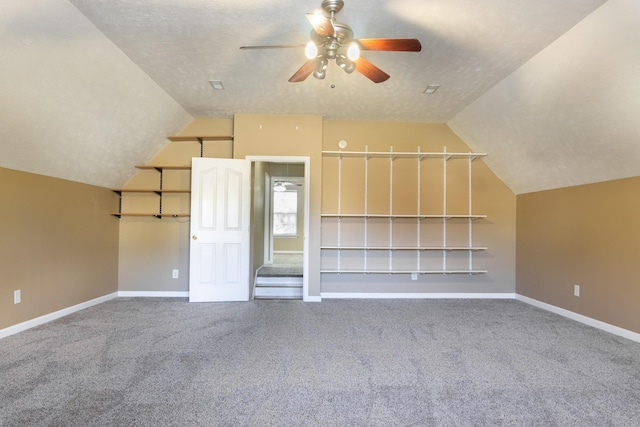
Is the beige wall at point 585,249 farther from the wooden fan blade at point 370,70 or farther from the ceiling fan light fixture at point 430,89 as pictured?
the wooden fan blade at point 370,70

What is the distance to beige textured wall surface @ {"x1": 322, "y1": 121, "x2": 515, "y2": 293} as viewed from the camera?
15.8 ft

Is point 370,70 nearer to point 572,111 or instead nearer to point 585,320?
point 572,111

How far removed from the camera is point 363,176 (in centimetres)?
484

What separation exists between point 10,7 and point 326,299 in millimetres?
4283

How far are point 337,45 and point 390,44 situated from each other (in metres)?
0.39

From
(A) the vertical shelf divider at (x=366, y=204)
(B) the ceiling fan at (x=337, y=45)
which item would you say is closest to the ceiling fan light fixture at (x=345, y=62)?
(B) the ceiling fan at (x=337, y=45)

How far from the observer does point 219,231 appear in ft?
14.7

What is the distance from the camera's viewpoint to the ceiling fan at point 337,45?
2081 mm

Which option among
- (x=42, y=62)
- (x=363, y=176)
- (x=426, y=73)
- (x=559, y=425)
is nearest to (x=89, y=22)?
(x=42, y=62)

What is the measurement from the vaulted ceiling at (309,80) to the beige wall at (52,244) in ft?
0.82

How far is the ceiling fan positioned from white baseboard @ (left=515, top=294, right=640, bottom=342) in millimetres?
3630

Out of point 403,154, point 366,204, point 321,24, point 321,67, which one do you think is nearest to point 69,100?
point 321,67

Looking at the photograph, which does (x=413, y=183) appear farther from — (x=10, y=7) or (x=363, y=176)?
(x=10, y=7)

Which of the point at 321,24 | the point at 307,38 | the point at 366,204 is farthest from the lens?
the point at 366,204
